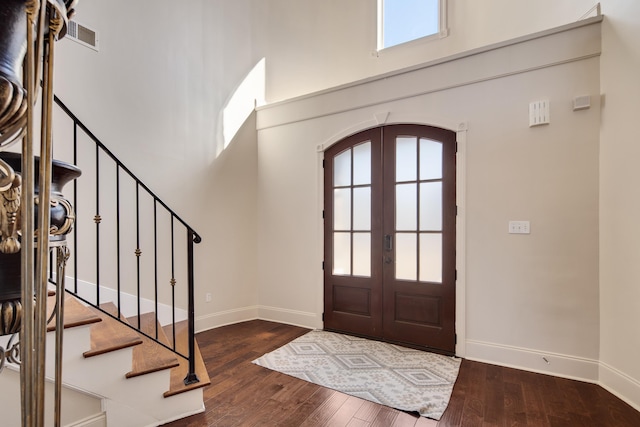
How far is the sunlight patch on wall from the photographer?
13.0ft

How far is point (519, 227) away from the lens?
2.73 meters

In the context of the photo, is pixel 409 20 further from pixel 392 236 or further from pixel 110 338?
pixel 110 338

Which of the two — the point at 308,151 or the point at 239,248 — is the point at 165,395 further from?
the point at 308,151

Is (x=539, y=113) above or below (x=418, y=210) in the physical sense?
above

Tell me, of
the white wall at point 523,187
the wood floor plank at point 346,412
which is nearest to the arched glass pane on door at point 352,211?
the white wall at point 523,187

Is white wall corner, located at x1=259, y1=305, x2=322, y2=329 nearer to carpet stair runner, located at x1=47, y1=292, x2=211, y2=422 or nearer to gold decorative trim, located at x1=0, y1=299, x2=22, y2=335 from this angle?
carpet stair runner, located at x1=47, y1=292, x2=211, y2=422

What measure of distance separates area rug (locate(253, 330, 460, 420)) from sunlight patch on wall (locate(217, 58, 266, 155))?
8.01 ft

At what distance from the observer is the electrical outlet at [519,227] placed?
2.70m

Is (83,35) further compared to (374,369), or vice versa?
(83,35)

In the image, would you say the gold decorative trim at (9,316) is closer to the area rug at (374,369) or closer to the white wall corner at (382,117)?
the area rug at (374,369)

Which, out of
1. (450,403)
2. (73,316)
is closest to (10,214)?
(73,316)

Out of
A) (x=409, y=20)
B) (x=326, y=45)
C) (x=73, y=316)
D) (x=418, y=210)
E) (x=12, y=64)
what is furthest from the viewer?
(x=326, y=45)

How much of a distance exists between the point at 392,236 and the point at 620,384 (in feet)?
6.39

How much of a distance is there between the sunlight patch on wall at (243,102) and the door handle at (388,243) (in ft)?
7.16
